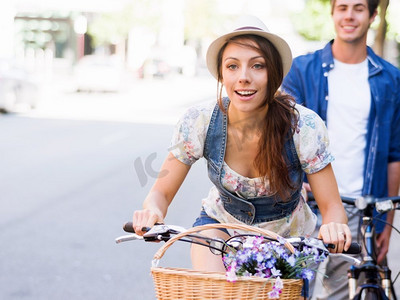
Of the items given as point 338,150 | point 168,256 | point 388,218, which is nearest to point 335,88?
point 338,150

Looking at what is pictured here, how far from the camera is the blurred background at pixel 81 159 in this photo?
647 centimetres

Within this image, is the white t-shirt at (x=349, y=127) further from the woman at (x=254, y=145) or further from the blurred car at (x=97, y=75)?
the blurred car at (x=97, y=75)

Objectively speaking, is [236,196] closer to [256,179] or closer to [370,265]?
[256,179]

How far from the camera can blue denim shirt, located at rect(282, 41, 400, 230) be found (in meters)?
4.07

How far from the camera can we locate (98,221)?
340 inches

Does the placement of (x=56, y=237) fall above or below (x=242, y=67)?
below

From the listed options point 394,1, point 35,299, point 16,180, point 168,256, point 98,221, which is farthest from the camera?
point 394,1

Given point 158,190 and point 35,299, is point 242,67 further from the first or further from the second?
point 35,299

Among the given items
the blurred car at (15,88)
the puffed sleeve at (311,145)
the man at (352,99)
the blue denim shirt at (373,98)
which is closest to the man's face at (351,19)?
the man at (352,99)

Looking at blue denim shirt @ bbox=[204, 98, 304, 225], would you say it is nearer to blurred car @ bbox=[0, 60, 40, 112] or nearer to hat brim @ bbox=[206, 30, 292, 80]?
hat brim @ bbox=[206, 30, 292, 80]

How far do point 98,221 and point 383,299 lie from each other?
5.90 m

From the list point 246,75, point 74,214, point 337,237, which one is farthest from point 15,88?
point 337,237

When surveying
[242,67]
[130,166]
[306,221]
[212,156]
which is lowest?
[130,166]

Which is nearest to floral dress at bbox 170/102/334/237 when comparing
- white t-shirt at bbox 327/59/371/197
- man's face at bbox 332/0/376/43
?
white t-shirt at bbox 327/59/371/197
